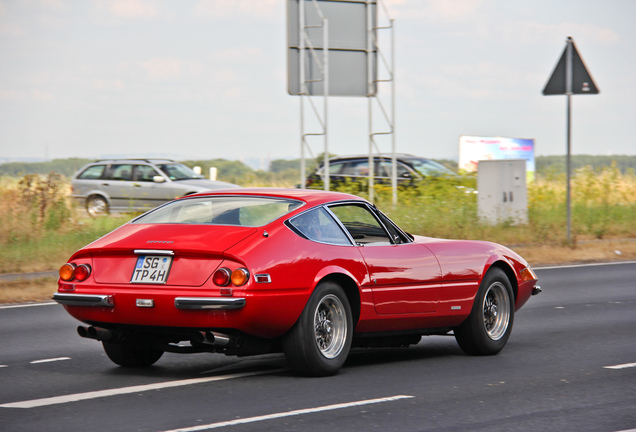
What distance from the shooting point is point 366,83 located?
21234mm

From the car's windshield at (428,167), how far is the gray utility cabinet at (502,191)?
4177mm

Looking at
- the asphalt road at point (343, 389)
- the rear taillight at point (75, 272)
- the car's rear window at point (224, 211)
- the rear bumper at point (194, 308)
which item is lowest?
the asphalt road at point (343, 389)

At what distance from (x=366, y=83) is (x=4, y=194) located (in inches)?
315

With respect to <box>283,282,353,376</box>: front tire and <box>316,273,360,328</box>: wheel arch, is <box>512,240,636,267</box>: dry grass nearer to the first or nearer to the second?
<box>316,273,360,328</box>: wheel arch

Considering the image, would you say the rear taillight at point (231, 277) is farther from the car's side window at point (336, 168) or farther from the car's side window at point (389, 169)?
the car's side window at point (336, 168)

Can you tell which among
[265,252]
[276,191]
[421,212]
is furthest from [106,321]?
[421,212]

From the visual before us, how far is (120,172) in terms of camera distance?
25.8 m

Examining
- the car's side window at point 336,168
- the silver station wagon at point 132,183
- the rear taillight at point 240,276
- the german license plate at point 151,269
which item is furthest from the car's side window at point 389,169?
the rear taillight at point 240,276

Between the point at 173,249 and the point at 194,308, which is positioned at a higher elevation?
the point at 173,249

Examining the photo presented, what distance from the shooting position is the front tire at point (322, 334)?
264 inches

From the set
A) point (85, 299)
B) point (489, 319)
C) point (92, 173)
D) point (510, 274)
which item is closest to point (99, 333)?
point (85, 299)

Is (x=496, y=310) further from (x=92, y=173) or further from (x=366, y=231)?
(x=92, y=173)

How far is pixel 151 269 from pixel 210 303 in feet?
1.84

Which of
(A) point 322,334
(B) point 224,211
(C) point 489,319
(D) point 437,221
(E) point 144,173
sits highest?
(E) point 144,173
